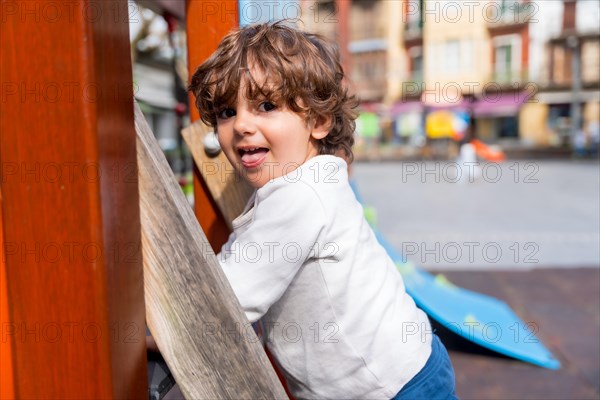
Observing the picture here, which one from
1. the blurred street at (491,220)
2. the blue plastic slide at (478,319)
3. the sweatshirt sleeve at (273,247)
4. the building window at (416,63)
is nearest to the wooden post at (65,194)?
the sweatshirt sleeve at (273,247)

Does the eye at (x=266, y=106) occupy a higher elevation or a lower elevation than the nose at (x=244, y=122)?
higher

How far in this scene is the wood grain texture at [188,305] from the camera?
2.56ft

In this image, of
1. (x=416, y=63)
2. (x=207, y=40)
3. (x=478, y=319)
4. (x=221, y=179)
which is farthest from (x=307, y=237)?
(x=416, y=63)

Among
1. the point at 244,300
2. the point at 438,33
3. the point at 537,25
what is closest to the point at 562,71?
the point at 537,25

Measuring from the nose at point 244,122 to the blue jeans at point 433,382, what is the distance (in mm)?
526

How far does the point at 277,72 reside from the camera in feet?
3.42

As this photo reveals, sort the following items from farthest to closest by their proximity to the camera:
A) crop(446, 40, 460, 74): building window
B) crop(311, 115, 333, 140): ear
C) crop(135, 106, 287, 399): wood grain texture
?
crop(446, 40, 460, 74): building window, crop(311, 115, 333, 140): ear, crop(135, 106, 287, 399): wood grain texture

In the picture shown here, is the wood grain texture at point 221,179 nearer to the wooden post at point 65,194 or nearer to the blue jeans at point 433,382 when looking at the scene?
the blue jeans at point 433,382

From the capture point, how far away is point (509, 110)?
26250mm

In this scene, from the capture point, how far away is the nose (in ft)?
3.40

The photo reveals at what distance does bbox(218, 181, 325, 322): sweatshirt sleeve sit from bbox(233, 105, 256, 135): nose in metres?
0.12

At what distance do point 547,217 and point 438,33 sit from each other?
2110 cm

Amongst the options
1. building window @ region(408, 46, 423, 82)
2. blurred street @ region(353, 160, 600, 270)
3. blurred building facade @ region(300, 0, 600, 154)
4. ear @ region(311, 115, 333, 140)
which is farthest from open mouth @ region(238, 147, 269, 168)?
building window @ region(408, 46, 423, 82)

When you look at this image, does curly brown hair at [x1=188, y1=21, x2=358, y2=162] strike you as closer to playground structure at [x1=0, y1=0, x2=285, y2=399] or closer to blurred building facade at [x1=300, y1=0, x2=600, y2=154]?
playground structure at [x1=0, y1=0, x2=285, y2=399]
